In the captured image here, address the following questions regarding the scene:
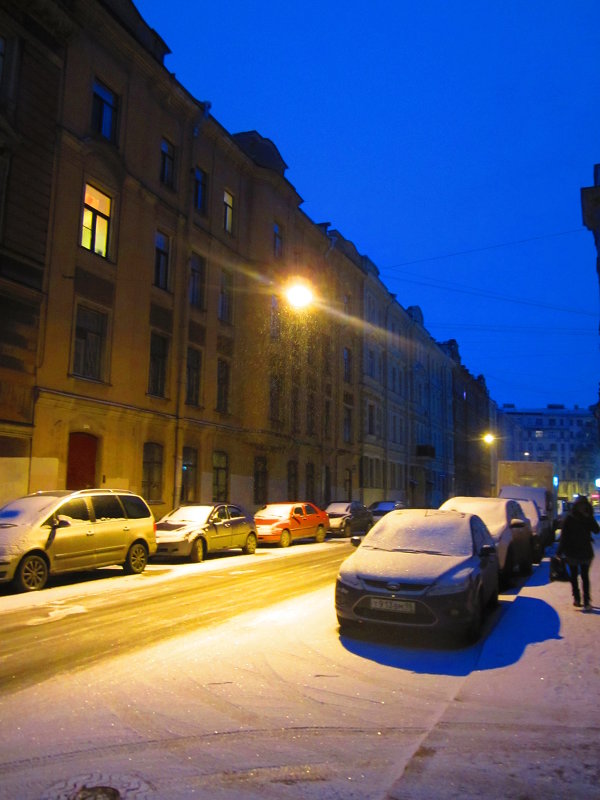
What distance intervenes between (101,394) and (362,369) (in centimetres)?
2574

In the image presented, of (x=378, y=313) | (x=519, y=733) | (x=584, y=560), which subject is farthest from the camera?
(x=378, y=313)

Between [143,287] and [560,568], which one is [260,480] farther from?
[560,568]

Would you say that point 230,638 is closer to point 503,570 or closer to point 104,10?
point 503,570

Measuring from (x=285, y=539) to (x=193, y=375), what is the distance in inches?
297

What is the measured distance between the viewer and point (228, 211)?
2898cm

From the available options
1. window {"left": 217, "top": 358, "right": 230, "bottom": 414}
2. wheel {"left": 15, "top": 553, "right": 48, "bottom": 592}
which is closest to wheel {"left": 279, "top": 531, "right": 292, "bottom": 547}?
window {"left": 217, "top": 358, "right": 230, "bottom": 414}

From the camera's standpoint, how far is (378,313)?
48.5m

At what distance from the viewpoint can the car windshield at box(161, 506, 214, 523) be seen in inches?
693

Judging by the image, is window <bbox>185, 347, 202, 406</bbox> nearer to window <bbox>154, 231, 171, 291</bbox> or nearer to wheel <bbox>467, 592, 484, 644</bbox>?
window <bbox>154, 231, 171, 291</bbox>

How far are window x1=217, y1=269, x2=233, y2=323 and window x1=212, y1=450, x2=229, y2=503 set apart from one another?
5657mm

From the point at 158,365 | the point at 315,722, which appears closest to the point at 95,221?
the point at 158,365

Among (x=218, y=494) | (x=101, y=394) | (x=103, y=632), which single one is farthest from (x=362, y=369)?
(x=103, y=632)

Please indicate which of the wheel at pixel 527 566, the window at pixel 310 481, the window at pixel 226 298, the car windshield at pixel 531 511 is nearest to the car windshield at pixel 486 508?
the wheel at pixel 527 566

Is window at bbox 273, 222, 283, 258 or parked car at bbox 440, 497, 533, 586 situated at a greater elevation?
window at bbox 273, 222, 283, 258
